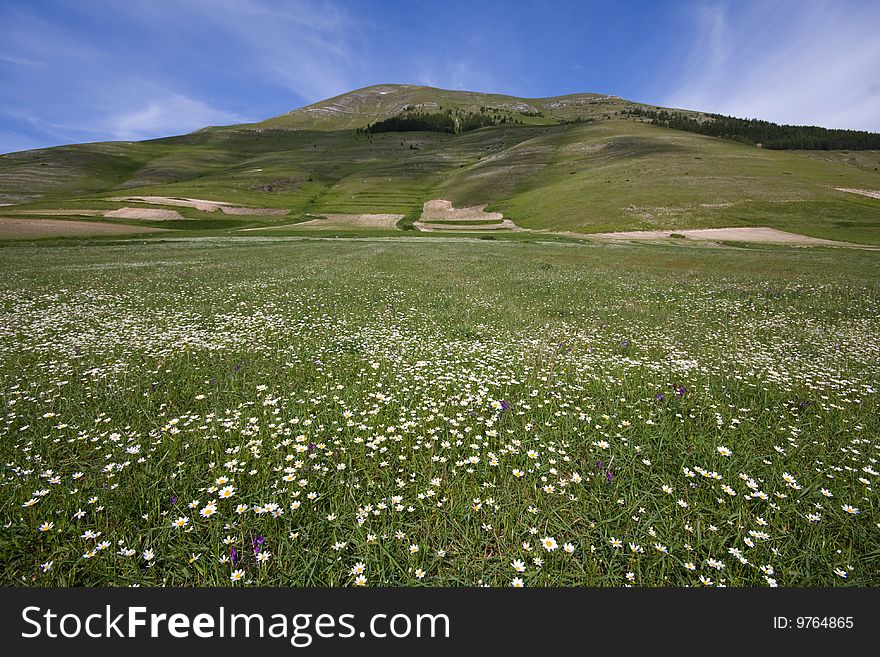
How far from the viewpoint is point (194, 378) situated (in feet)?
25.7

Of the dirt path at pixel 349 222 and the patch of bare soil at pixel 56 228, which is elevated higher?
the dirt path at pixel 349 222

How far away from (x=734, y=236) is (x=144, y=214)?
109 metres

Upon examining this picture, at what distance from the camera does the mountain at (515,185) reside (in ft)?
227

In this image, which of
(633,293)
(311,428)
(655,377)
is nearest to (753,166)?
(633,293)

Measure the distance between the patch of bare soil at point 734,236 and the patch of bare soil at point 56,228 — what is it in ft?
252

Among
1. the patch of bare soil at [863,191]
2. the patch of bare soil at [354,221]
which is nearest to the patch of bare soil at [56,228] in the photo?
the patch of bare soil at [354,221]

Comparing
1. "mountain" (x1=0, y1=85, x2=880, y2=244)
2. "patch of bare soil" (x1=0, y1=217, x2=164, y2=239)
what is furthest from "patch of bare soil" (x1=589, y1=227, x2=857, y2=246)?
"patch of bare soil" (x1=0, y1=217, x2=164, y2=239)

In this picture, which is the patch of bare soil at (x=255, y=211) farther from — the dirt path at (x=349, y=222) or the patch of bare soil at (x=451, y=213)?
the patch of bare soil at (x=451, y=213)

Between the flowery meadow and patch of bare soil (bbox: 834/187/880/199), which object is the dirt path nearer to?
the flowery meadow

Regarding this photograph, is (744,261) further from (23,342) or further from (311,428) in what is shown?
(23,342)

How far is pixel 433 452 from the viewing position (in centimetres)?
536

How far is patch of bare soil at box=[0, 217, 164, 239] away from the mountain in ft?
16.2

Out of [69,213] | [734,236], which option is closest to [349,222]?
[69,213]

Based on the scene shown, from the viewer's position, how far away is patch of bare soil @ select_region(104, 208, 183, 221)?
A: 74.8m
